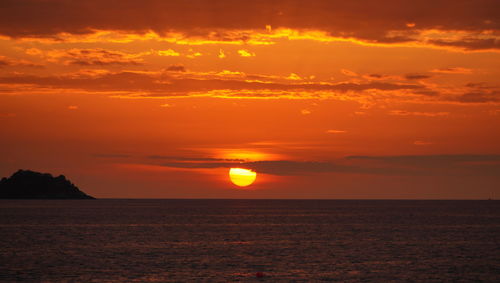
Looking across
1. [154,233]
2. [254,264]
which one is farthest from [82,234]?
[254,264]

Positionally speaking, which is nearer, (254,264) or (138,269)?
(138,269)

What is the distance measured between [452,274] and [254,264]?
2284 centimetres

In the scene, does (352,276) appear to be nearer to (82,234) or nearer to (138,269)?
(138,269)

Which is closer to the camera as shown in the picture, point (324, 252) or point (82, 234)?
point (324, 252)

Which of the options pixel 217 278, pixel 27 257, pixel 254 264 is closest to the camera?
pixel 217 278

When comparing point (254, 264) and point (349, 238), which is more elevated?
point (349, 238)

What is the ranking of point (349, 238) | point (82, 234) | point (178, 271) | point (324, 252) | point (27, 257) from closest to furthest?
point (178, 271) → point (27, 257) → point (324, 252) → point (349, 238) → point (82, 234)

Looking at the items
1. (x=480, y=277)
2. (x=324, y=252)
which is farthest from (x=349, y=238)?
(x=480, y=277)

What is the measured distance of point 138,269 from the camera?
70562 mm

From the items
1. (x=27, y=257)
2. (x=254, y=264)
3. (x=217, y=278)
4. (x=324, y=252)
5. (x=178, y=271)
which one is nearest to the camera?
(x=217, y=278)

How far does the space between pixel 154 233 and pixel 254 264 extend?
188ft

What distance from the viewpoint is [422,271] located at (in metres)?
71.0

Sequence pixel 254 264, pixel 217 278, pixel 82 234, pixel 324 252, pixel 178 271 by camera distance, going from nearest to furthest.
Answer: pixel 217 278
pixel 178 271
pixel 254 264
pixel 324 252
pixel 82 234

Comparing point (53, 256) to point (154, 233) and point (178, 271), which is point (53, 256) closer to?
point (178, 271)
